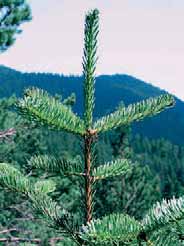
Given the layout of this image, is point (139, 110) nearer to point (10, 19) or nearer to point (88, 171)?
point (88, 171)

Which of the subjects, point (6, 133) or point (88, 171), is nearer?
point (88, 171)

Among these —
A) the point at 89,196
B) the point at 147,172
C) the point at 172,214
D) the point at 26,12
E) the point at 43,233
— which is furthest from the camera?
the point at 147,172

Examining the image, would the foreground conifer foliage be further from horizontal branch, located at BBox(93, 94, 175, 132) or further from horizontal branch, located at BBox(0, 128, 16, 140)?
horizontal branch, located at BBox(0, 128, 16, 140)

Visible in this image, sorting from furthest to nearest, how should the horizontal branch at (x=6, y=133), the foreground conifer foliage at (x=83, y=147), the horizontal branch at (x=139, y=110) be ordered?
the horizontal branch at (x=6, y=133)
the horizontal branch at (x=139, y=110)
the foreground conifer foliage at (x=83, y=147)

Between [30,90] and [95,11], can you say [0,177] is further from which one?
[95,11]

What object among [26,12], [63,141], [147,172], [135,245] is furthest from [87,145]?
[63,141]

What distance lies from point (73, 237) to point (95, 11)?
75cm

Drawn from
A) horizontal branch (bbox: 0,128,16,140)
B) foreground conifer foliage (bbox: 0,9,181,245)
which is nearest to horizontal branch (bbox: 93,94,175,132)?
foreground conifer foliage (bbox: 0,9,181,245)

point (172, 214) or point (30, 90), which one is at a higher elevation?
point (30, 90)

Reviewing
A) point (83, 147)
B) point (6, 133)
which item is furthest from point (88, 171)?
point (6, 133)

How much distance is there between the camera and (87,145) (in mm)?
1779

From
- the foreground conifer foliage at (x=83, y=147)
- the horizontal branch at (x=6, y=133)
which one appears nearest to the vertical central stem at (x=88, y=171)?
the foreground conifer foliage at (x=83, y=147)

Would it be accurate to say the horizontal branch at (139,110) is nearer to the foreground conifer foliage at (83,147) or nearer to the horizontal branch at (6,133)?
the foreground conifer foliage at (83,147)

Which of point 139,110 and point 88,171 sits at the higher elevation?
point 139,110
